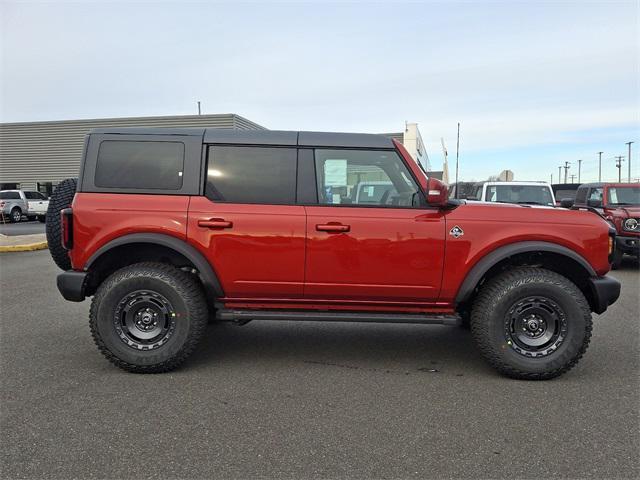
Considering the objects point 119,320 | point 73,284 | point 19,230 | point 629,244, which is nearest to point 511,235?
point 119,320

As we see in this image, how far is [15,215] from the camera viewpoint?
23.0 metres

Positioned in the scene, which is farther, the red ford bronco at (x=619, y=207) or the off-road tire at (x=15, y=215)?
the off-road tire at (x=15, y=215)

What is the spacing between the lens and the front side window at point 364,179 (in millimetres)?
4082

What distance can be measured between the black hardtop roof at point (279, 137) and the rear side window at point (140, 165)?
5.2 inches

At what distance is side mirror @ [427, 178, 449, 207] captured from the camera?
3820 mm

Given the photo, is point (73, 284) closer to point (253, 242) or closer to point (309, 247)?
point (253, 242)

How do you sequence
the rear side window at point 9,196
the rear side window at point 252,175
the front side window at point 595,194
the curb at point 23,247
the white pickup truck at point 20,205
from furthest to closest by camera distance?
the rear side window at point 9,196 → the white pickup truck at point 20,205 → the curb at point 23,247 → the front side window at point 595,194 → the rear side window at point 252,175

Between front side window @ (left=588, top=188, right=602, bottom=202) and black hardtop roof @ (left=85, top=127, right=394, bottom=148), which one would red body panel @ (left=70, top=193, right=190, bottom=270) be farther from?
front side window @ (left=588, top=188, right=602, bottom=202)

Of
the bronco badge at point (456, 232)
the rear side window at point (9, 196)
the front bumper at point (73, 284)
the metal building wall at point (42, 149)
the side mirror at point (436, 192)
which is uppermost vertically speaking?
the metal building wall at point (42, 149)

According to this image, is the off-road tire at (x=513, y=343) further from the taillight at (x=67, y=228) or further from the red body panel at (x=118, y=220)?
the taillight at (x=67, y=228)

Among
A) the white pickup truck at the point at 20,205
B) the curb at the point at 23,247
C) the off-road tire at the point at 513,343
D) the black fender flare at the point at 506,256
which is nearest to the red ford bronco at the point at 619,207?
the black fender flare at the point at 506,256

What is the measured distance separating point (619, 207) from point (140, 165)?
31.3ft

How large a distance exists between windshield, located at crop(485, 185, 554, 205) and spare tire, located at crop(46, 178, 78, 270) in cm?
944

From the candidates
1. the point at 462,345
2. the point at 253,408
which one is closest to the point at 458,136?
the point at 462,345
